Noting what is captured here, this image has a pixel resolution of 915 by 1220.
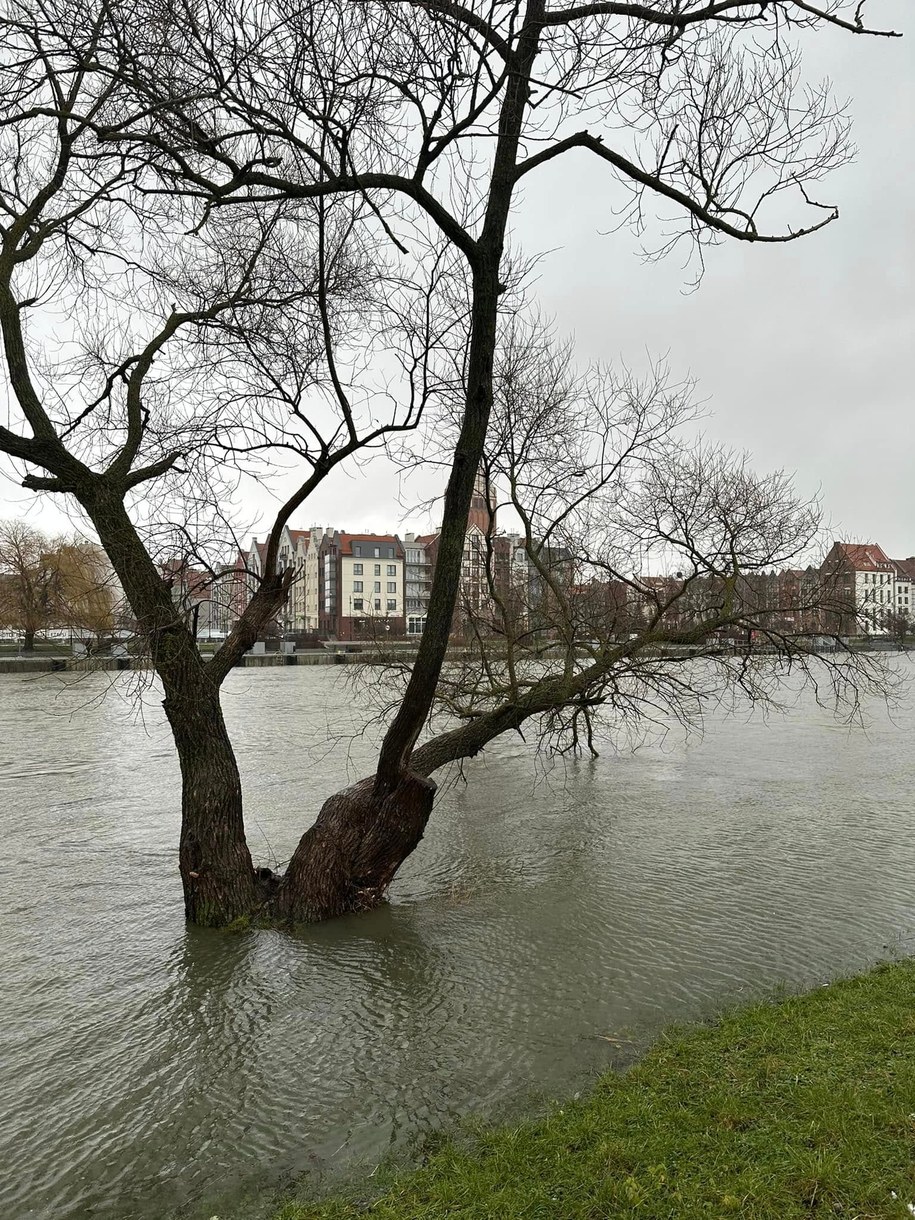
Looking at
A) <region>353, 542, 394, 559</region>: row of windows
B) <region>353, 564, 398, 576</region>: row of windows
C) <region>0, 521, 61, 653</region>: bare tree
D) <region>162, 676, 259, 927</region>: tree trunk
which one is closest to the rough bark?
<region>162, 676, 259, 927</region>: tree trunk

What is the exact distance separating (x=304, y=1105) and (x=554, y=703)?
6186mm

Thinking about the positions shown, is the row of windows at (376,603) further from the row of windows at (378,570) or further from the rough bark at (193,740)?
the rough bark at (193,740)

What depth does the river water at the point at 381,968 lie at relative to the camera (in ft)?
14.7

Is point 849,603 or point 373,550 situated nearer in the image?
point 849,603

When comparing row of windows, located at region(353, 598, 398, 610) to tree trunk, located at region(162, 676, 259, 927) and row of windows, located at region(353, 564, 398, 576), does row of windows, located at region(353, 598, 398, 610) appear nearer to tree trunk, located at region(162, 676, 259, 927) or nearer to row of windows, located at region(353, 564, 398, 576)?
row of windows, located at region(353, 564, 398, 576)

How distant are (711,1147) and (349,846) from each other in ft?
15.3

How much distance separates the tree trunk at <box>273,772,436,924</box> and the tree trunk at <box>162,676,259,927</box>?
1.58 feet

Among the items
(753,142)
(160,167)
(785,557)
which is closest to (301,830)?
(785,557)

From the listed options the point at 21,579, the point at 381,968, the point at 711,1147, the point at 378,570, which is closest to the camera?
the point at 711,1147

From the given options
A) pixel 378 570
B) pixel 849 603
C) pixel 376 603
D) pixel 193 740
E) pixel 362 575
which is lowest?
pixel 193 740

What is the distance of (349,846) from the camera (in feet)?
25.3

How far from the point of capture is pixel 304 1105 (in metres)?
4.78

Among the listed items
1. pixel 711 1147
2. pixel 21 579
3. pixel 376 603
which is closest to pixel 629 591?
pixel 711 1147

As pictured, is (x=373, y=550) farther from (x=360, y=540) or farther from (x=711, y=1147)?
(x=711, y=1147)
